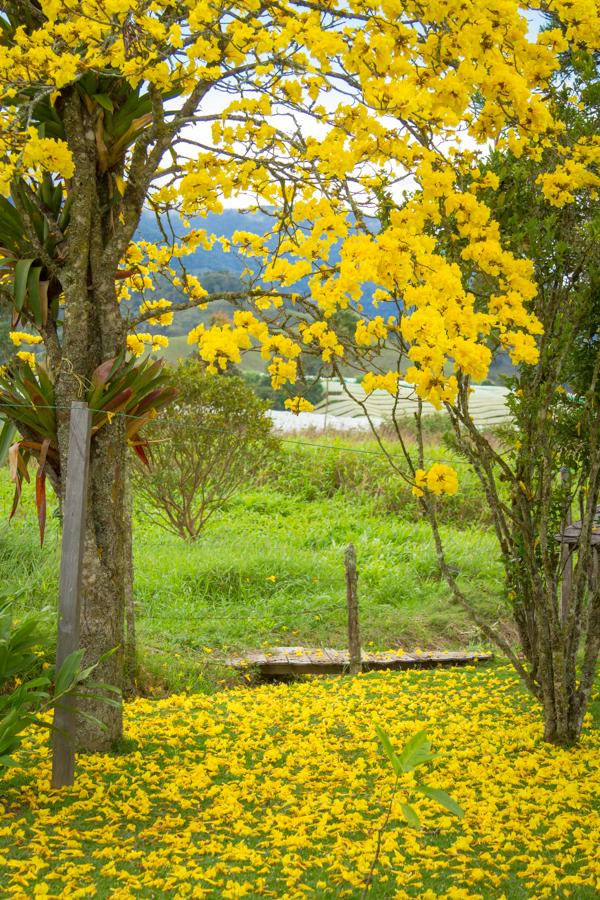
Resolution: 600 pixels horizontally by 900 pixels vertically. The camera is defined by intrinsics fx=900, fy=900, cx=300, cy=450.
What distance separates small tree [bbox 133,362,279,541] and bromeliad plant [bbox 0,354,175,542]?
17.7 feet

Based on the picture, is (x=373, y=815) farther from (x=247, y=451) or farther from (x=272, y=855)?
(x=247, y=451)

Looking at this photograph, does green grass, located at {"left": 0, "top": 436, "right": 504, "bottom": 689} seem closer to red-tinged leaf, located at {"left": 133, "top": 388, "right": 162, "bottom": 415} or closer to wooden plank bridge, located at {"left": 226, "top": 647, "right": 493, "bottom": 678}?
wooden plank bridge, located at {"left": 226, "top": 647, "right": 493, "bottom": 678}

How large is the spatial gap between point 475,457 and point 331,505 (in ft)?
25.7

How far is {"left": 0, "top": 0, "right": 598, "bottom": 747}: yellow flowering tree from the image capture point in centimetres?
305

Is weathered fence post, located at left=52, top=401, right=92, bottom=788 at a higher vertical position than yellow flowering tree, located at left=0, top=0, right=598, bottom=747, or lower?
lower

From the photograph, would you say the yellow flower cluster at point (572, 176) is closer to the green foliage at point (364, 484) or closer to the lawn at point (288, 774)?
the lawn at point (288, 774)

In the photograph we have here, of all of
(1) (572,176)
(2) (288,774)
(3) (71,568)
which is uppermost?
(1) (572,176)

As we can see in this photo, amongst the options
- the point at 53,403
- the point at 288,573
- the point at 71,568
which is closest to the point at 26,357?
the point at 53,403

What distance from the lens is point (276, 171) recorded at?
4.30 m

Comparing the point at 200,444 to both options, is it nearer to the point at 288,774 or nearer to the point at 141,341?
the point at 141,341

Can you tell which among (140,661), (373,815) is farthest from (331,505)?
(373,815)

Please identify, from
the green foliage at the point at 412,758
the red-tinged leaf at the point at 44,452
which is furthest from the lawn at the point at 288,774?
the red-tinged leaf at the point at 44,452

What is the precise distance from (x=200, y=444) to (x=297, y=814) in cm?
680

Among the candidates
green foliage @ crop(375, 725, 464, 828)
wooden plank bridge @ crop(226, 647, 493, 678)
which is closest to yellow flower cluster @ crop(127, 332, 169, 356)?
wooden plank bridge @ crop(226, 647, 493, 678)
